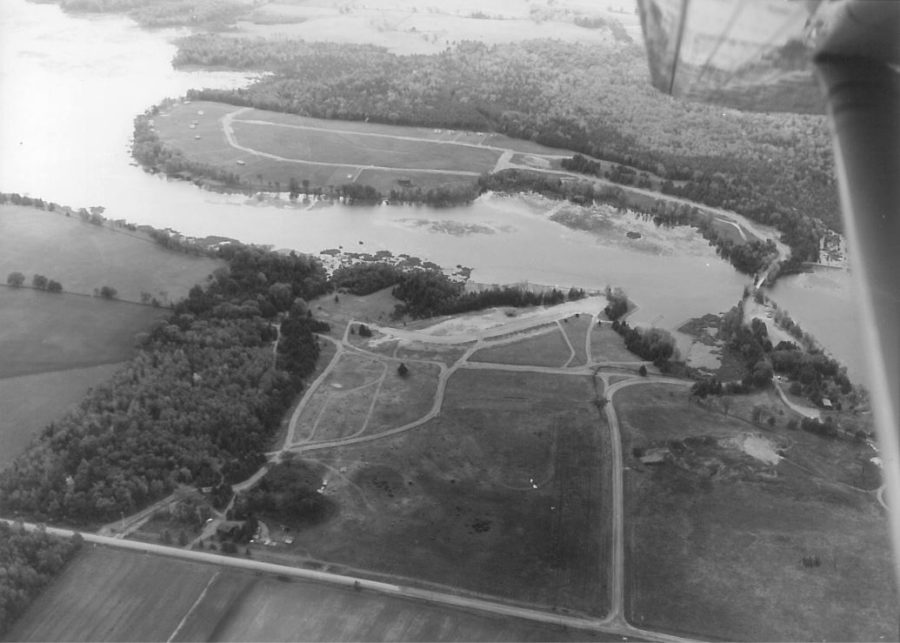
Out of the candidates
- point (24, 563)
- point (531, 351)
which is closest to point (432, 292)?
point (531, 351)

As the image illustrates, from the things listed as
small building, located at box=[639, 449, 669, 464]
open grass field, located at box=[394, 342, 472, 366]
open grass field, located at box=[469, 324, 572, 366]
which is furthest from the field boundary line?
open grass field, located at box=[469, 324, 572, 366]

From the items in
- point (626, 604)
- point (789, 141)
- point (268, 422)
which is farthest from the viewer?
point (789, 141)

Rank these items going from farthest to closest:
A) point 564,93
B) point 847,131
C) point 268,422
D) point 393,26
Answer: point 393,26 → point 564,93 → point 268,422 → point 847,131

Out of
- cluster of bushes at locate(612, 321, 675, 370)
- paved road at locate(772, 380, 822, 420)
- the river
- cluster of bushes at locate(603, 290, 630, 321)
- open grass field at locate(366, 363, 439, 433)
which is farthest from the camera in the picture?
the river

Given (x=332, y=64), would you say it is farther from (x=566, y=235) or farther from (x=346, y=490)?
(x=346, y=490)

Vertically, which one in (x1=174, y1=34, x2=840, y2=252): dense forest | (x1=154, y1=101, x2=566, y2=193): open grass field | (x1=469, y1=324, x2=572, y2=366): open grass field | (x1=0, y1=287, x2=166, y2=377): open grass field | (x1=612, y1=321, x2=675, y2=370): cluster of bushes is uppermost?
(x1=174, y1=34, x2=840, y2=252): dense forest

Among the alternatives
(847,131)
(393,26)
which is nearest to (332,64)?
(393,26)

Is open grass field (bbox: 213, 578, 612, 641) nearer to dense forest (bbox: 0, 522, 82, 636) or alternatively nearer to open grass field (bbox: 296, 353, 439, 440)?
dense forest (bbox: 0, 522, 82, 636)
